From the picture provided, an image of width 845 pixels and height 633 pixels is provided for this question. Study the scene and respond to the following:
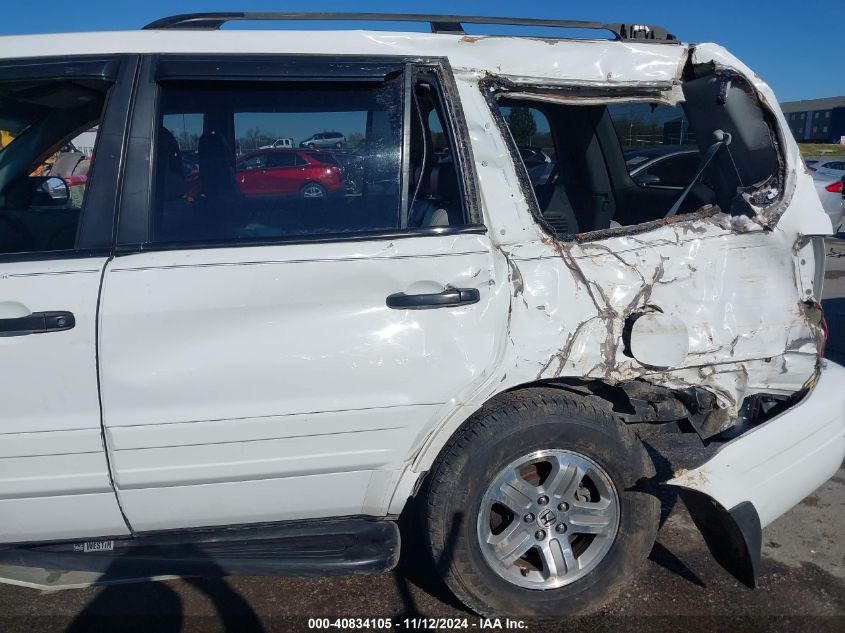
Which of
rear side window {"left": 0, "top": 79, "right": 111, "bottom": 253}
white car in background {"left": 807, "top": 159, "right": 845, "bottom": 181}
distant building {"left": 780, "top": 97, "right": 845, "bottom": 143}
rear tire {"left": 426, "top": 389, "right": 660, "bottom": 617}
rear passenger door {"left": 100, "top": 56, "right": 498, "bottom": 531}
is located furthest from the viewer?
distant building {"left": 780, "top": 97, "right": 845, "bottom": 143}

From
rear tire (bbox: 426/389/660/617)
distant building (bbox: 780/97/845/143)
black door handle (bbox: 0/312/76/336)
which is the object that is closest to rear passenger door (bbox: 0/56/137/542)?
black door handle (bbox: 0/312/76/336)

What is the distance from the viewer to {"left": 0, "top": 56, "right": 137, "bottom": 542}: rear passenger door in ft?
7.57

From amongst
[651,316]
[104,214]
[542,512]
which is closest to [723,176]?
[651,316]

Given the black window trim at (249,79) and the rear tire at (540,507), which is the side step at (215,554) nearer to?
the rear tire at (540,507)

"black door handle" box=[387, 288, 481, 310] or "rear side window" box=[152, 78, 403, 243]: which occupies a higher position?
"rear side window" box=[152, 78, 403, 243]

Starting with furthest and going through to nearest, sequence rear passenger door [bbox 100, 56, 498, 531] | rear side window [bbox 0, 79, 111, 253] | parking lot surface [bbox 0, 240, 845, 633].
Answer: parking lot surface [bbox 0, 240, 845, 633], rear side window [bbox 0, 79, 111, 253], rear passenger door [bbox 100, 56, 498, 531]

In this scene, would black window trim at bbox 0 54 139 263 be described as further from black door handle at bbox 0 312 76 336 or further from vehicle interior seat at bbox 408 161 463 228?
vehicle interior seat at bbox 408 161 463 228

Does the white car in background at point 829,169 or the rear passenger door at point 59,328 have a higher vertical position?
the rear passenger door at point 59,328

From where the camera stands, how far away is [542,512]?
2.79 m

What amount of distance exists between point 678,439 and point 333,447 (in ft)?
5.28

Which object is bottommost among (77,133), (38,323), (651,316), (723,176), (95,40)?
(651,316)

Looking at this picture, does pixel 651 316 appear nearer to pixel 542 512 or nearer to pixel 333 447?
pixel 542 512

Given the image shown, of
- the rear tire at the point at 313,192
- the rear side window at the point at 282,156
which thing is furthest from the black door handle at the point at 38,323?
the rear tire at the point at 313,192

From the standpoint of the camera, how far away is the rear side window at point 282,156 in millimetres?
2559
